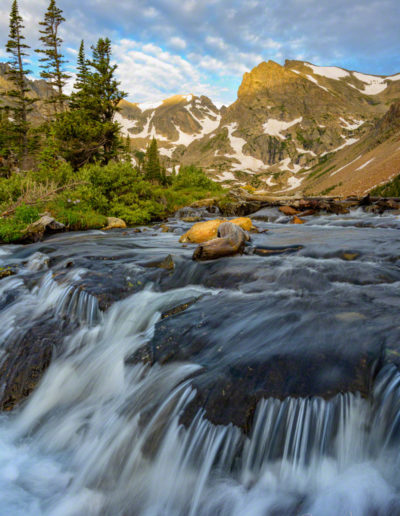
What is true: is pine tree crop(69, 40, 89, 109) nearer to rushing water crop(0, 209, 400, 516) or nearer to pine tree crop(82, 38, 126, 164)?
pine tree crop(82, 38, 126, 164)

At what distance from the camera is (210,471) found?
2512mm

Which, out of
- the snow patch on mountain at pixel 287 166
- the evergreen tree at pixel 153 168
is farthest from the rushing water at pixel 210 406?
the snow patch on mountain at pixel 287 166

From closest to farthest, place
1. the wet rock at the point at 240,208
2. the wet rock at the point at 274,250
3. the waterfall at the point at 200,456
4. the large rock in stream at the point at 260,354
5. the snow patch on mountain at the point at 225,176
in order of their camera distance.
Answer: the waterfall at the point at 200,456 → the large rock in stream at the point at 260,354 → the wet rock at the point at 274,250 → the wet rock at the point at 240,208 → the snow patch on mountain at the point at 225,176

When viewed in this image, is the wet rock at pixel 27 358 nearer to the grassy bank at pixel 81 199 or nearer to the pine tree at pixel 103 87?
the grassy bank at pixel 81 199

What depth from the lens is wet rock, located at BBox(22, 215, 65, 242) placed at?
11.8 metres

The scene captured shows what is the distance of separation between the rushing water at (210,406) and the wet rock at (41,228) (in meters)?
7.00

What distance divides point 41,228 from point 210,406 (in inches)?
461

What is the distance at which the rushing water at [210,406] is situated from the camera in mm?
2336

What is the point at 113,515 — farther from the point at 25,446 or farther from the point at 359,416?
the point at 359,416

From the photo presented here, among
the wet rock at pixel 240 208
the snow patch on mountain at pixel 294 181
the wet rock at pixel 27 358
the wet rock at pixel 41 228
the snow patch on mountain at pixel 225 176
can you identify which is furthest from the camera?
the snow patch on mountain at pixel 225 176

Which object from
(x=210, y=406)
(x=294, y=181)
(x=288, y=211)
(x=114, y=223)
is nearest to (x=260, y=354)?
(x=210, y=406)

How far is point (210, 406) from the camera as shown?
2773 millimetres

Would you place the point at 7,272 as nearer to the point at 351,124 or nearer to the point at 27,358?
the point at 27,358

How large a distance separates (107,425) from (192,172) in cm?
3321
